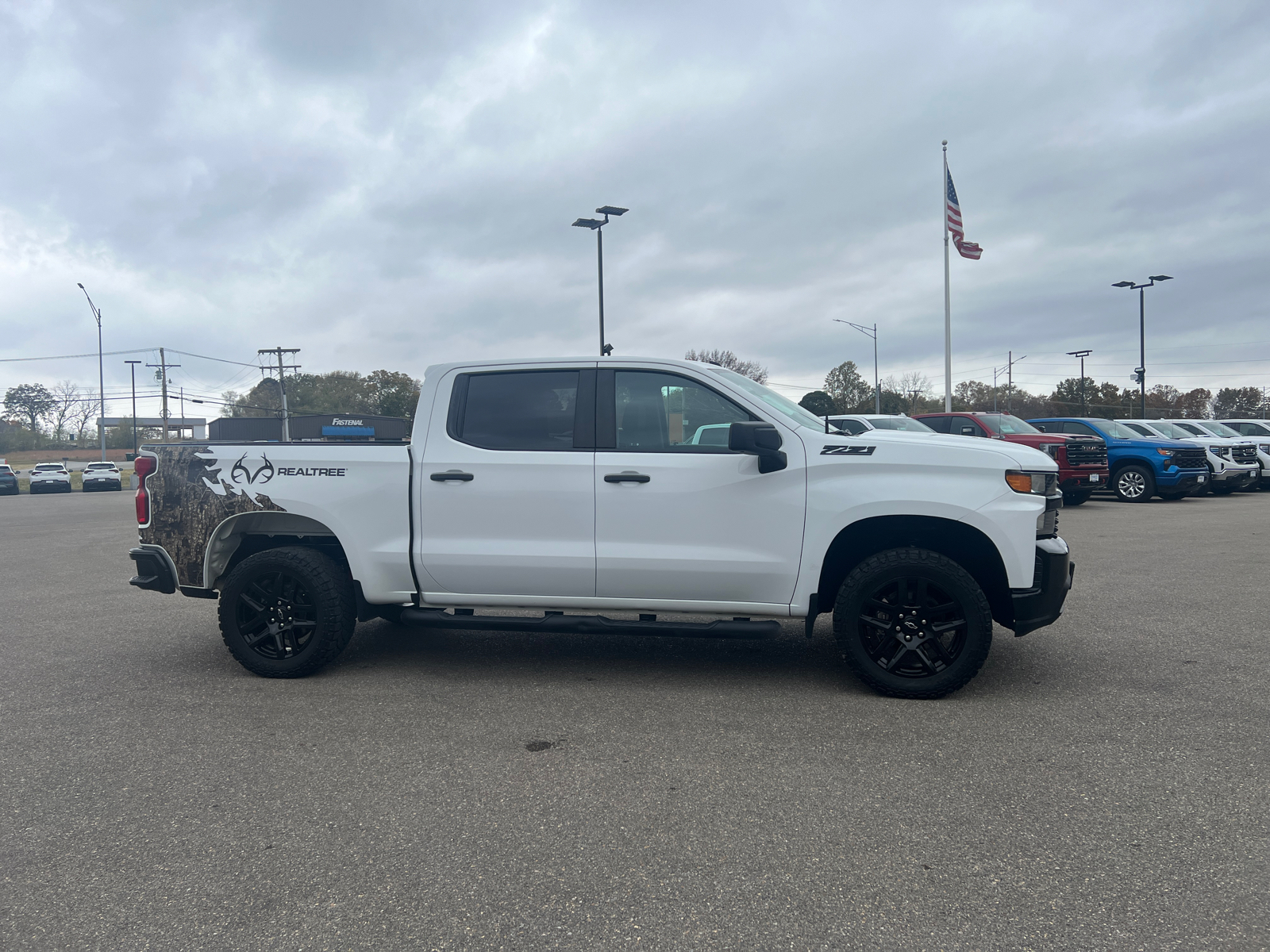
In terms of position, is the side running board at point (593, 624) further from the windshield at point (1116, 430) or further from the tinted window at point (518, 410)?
the windshield at point (1116, 430)

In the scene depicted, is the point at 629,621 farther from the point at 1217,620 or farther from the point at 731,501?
the point at 1217,620

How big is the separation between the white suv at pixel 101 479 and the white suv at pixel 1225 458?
4051 centimetres

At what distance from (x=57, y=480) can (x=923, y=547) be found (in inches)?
1779

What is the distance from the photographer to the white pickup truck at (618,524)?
4.66m

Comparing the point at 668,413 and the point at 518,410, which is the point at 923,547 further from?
the point at 518,410

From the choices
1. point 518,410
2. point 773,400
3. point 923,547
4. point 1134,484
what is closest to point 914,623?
point 923,547

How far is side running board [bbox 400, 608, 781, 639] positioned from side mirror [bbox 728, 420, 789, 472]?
2.96ft

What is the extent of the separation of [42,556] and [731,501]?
11.3 m

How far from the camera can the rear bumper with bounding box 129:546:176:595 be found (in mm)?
5422

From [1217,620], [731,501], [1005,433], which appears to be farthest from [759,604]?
[1005,433]

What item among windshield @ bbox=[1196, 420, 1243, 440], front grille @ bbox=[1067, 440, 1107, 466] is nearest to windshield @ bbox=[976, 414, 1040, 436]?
front grille @ bbox=[1067, 440, 1107, 466]

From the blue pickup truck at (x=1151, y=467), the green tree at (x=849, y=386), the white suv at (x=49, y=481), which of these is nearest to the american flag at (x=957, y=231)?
the blue pickup truck at (x=1151, y=467)

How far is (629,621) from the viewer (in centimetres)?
498

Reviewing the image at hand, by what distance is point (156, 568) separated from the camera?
5.42 meters
